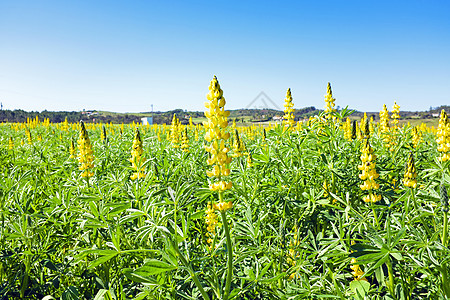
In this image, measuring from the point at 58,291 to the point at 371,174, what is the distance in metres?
3.43

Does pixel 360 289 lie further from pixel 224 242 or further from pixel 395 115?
pixel 395 115

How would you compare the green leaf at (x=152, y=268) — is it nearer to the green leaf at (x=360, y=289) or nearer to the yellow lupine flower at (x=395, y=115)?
the green leaf at (x=360, y=289)

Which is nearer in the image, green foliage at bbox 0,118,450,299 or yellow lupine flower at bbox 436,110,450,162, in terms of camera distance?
green foliage at bbox 0,118,450,299

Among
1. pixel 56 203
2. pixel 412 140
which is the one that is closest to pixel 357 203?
pixel 412 140

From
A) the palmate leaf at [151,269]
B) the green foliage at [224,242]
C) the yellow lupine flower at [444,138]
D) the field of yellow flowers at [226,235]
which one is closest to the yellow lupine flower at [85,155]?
the field of yellow flowers at [226,235]

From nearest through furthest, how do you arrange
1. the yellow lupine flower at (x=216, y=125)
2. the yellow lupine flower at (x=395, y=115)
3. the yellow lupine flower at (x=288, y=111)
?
the yellow lupine flower at (x=216, y=125), the yellow lupine flower at (x=288, y=111), the yellow lupine flower at (x=395, y=115)

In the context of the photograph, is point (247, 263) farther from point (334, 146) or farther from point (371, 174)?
point (334, 146)

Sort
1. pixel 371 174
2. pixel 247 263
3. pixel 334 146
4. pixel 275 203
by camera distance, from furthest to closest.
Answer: pixel 334 146, pixel 275 203, pixel 371 174, pixel 247 263

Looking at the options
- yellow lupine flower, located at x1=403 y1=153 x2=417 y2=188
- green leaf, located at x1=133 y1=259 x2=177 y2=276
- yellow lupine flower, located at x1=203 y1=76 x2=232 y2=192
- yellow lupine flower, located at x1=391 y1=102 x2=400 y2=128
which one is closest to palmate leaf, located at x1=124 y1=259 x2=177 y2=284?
green leaf, located at x1=133 y1=259 x2=177 y2=276

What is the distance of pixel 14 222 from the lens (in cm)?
251

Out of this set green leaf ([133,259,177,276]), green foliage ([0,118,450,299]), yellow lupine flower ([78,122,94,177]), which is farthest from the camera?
yellow lupine flower ([78,122,94,177])

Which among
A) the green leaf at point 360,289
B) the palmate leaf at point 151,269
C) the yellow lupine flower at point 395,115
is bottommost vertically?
the green leaf at point 360,289

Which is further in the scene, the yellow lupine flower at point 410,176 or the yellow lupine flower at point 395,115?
the yellow lupine flower at point 395,115

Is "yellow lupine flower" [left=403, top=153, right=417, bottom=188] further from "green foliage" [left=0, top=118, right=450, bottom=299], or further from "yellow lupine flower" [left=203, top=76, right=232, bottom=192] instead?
"yellow lupine flower" [left=203, top=76, right=232, bottom=192]
